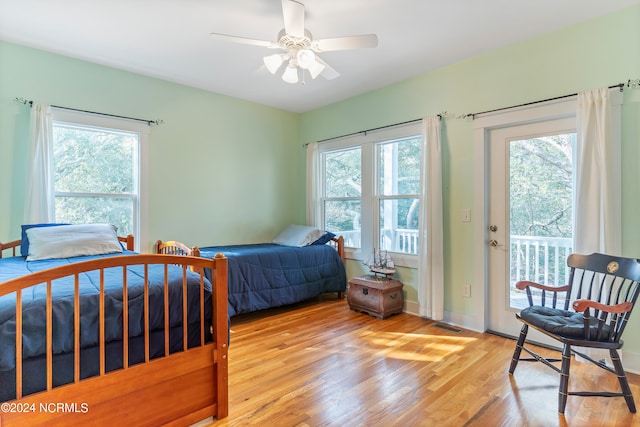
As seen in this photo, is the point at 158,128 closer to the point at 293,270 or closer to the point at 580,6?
the point at 293,270

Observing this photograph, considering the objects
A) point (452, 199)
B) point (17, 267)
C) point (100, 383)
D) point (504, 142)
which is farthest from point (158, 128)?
point (504, 142)

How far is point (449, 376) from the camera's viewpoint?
2230mm

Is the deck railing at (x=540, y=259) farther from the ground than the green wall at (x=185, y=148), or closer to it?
closer to it

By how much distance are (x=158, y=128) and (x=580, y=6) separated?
382 cm

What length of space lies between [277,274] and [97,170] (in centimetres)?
208

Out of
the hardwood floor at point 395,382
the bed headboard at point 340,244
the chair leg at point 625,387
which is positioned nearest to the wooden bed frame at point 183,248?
the bed headboard at point 340,244

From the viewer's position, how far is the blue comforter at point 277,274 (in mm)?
3352

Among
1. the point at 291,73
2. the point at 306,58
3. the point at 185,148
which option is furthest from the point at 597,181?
the point at 185,148

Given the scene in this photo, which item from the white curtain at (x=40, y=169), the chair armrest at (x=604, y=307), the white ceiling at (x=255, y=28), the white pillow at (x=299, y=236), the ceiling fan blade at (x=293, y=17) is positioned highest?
the white ceiling at (x=255, y=28)

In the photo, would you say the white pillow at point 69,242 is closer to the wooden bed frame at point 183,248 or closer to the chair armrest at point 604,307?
the wooden bed frame at point 183,248

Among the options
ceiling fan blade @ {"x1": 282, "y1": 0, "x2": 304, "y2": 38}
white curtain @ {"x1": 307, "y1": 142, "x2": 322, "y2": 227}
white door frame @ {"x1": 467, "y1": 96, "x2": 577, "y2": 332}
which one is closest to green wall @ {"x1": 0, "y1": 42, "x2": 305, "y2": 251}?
white curtain @ {"x1": 307, "y1": 142, "x2": 322, "y2": 227}

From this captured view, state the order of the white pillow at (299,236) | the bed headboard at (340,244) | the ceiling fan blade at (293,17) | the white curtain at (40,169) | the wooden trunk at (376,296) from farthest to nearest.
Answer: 1. the bed headboard at (340,244)
2. the white pillow at (299,236)
3. the wooden trunk at (376,296)
4. the white curtain at (40,169)
5. the ceiling fan blade at (293,17)

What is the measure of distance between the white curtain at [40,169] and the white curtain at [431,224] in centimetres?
342

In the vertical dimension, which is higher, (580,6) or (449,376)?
(580,6)
